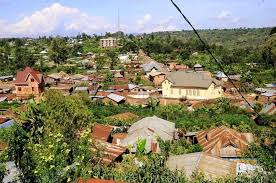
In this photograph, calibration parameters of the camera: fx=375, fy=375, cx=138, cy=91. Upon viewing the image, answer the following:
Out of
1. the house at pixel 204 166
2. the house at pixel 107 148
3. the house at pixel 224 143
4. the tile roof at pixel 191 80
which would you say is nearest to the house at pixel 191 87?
the tile roof at pixel 191 80

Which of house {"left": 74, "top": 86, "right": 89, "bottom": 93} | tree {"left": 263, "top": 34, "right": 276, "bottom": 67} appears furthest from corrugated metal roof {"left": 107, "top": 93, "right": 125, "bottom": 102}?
tree {"left": 263, "top": 34, "right": 276, "bottom": 67}

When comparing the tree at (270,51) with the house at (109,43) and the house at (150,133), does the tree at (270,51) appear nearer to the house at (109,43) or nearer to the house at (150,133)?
the house at (150,133)

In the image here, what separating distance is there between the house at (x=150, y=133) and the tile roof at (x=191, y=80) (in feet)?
49.0

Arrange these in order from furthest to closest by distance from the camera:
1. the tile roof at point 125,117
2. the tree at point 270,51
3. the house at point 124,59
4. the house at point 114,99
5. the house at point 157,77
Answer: the house at point 124,59, the tree at point 270,51, the house at point 157,77, the house at point 114,99, the tile roof at point 125,117

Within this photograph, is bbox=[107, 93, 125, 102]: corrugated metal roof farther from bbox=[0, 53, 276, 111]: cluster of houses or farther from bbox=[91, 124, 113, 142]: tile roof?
bbox=[91, 124, 113, 142]: tile roof

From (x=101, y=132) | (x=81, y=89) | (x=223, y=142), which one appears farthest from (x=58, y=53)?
(x=223, y=142)

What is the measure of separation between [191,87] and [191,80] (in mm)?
893

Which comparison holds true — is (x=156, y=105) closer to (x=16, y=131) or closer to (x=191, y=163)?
(x=191, y=163)

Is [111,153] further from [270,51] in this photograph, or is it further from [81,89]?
[270,51]

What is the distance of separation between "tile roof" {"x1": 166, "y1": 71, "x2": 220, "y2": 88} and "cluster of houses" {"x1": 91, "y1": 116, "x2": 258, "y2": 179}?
13.4 meters

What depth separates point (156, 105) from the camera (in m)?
38.5

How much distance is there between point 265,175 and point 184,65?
5449cm

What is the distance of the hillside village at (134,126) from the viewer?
36.7 ft

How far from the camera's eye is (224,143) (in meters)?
22.1
